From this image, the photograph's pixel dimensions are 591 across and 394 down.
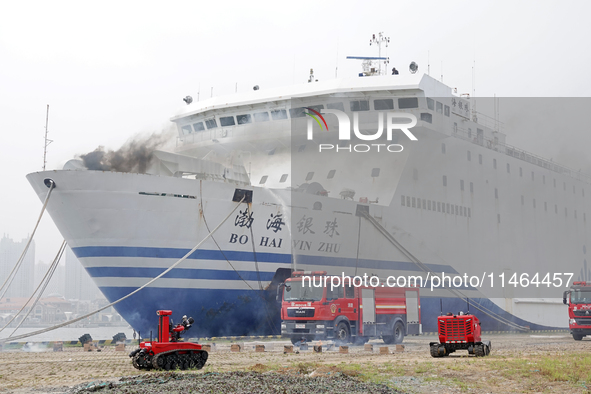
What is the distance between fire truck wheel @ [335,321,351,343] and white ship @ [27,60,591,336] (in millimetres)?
3468

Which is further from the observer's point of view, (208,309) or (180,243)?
(208,309)

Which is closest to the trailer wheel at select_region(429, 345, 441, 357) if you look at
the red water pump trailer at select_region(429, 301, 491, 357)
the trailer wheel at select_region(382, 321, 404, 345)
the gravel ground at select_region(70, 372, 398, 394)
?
the red water pump trailer at select_region(429, 301, 491, 357)

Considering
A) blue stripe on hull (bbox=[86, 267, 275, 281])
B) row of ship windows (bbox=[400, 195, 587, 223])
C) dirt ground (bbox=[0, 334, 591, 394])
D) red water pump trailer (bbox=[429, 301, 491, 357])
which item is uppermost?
row of ship windows (bbox=[400, 195, 587, 223])

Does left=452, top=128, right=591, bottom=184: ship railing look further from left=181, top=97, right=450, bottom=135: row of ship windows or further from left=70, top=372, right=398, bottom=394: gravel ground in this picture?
left=70, top=372, right=398, bottom=394: gravel ground

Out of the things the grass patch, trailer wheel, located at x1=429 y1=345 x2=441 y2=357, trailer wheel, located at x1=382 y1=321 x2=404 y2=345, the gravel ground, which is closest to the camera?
the gravel ground

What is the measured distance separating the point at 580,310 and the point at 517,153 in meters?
15.3

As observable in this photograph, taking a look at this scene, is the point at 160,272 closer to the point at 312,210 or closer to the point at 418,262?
the point at 312,210

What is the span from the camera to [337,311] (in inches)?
803

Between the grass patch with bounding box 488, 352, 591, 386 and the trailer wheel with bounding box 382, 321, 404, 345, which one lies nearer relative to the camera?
the grass patch with bounding box 488, 352, 591, 386

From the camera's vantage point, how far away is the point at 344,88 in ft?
89.4

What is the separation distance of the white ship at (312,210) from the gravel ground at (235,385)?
10095 millimetres

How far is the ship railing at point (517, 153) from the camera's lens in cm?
3303

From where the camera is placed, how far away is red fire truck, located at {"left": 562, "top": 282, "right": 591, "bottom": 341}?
2497 cm

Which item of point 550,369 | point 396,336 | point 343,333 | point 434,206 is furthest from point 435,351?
point 434,206
